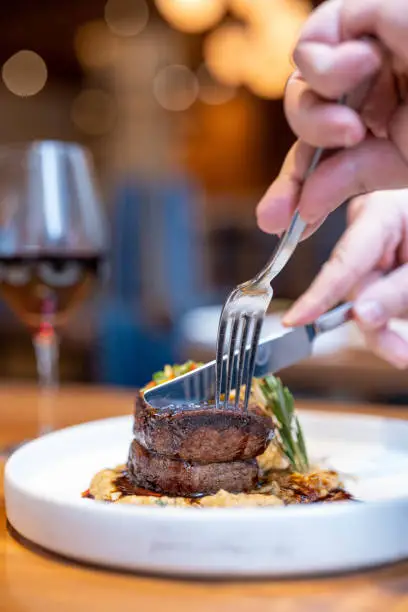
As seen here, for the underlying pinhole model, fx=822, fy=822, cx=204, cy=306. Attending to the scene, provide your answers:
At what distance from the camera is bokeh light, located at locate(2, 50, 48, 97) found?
9.95 metres

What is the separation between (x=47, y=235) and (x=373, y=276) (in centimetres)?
67

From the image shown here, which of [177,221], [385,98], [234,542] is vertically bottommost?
[177,221]

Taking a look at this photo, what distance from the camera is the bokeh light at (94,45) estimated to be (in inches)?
381

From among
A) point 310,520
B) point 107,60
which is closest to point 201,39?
point 107,60

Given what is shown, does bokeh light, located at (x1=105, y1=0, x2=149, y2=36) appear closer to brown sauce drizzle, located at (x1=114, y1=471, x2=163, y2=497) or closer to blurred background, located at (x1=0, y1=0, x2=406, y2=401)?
blurred background, located at (x1=0, y1=0, x2=406, y2=401)

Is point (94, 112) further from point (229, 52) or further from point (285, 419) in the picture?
point (285, 419)

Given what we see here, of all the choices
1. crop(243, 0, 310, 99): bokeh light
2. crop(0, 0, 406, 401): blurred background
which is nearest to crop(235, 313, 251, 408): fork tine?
crop(0, 0, 406, 401): blurred background

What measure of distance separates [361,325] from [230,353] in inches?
15.9

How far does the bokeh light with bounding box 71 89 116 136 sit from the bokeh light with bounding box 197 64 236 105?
3.84 feet

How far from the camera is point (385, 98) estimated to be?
0.93 m

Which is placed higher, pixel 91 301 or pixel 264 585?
pixel 264 585

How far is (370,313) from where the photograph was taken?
4.64 feet

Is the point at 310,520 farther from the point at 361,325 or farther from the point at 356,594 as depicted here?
the point at 361,325

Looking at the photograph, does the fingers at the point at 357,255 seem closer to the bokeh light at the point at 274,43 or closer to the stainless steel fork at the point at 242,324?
the stainless steel fork at the point at 242,324
